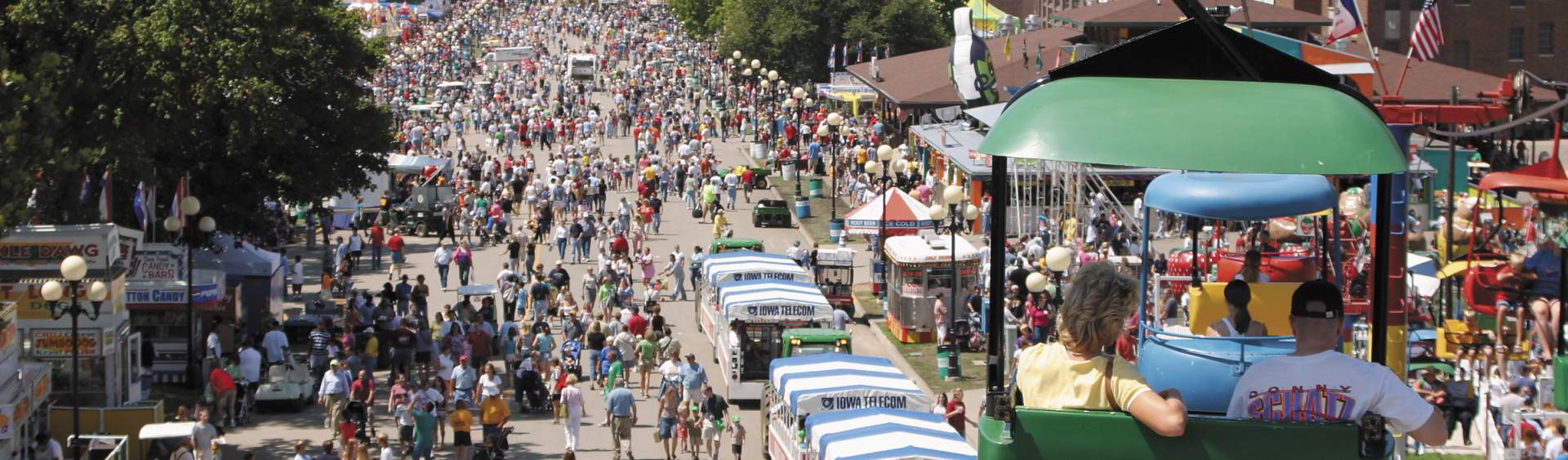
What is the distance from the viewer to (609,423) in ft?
85.8

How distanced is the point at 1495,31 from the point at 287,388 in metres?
56.7

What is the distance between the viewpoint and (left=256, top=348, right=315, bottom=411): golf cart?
2739 cm

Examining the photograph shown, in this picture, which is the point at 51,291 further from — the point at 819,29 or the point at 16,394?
the point at 819,29

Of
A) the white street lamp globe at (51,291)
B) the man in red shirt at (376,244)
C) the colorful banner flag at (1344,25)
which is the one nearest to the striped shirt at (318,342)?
the white street lamp globe at (51,291)

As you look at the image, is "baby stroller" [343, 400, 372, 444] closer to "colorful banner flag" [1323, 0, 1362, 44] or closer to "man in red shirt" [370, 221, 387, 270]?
"colorful banner flag" [1323, 0, 1362, 44]

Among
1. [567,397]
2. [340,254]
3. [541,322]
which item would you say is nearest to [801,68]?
[340,254]

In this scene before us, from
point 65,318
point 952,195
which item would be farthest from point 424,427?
point 952,195

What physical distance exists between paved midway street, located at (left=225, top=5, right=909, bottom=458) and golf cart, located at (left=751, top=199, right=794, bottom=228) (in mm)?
206

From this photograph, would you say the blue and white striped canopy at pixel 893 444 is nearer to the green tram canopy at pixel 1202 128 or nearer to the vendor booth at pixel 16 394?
the vendor booth at pixel 16 394

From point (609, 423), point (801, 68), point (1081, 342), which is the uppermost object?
point (801, 68)

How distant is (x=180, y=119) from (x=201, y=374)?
13.2 ft

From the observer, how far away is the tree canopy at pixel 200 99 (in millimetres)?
27875

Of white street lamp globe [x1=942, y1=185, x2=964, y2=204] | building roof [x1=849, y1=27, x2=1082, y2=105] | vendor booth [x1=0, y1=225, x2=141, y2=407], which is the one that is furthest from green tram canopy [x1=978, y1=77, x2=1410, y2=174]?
building roof [x1=849, y1=27, x2=1082, y2=105]

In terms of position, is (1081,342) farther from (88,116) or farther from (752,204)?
(752,204)
